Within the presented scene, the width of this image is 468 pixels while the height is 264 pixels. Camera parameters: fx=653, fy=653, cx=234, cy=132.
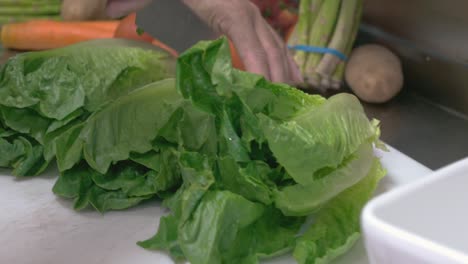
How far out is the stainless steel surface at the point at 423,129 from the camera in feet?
4.26

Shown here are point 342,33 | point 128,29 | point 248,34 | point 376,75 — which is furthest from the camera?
point 342,33

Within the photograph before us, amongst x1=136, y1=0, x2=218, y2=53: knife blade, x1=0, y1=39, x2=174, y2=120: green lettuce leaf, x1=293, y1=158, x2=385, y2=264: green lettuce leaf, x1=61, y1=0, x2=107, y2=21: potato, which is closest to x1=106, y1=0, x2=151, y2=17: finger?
x1=61, y1=0, x2=107, y2=21: potato

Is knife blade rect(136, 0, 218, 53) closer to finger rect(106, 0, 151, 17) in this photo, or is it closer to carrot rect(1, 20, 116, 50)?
finger rect(106, 0, 151, 17)

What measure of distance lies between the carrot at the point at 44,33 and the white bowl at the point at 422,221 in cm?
125

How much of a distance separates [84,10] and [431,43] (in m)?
0.89

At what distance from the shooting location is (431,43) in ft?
4.95

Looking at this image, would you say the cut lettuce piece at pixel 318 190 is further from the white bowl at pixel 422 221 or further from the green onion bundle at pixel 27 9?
the green onion bundle at pixel 27 9

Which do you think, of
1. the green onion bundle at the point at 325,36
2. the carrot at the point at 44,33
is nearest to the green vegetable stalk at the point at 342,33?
the green onion bundle at the point at 325,36

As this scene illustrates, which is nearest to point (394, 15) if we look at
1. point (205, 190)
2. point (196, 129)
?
point (196, 129)

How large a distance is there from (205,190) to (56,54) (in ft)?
1.36

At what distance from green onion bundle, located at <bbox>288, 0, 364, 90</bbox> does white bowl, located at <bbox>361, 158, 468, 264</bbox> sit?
3.25ft

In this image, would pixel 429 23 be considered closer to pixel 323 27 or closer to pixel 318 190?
pixel 323 27

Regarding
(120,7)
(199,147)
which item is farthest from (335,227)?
(120,7)

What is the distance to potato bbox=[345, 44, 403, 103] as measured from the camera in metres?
1.48
